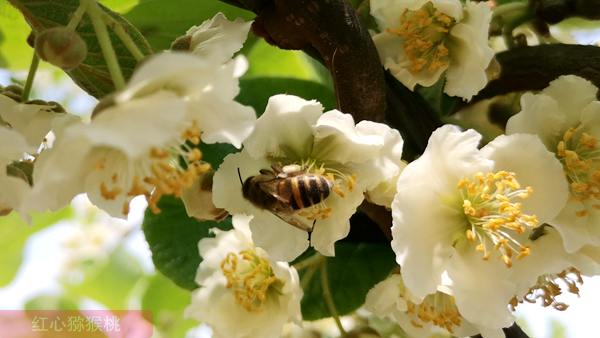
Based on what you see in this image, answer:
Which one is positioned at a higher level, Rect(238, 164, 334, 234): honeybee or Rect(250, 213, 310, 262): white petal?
Rect(238, 164, 334, 234): honeybee

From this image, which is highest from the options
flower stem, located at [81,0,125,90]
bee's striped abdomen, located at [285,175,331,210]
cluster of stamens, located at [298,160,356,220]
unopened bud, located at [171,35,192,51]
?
flower stem, located at [81,0,125,90]

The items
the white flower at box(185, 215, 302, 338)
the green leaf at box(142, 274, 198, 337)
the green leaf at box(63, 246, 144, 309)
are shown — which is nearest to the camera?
the white flower at box(185, 215, 302, 338)

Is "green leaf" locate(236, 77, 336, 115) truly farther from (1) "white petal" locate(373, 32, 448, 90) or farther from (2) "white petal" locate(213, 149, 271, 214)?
(2) "white petal" locate(213, 149, 271, 214)

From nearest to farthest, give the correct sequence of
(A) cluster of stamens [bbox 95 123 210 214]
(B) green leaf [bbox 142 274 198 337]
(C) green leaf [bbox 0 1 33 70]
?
(A) cluster of stamens [bbox 95 123 210 214]
(C) green leaf [bbox 0 1 33 70]
(B) green leaf [bbox 142 274 198 337]

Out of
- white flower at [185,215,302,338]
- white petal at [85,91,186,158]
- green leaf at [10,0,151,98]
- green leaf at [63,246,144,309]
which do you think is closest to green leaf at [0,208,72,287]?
green leaf at [63,246,144,309]

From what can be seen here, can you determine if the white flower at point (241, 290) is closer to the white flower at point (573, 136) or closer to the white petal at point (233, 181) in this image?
the white petal at point (233, 181)

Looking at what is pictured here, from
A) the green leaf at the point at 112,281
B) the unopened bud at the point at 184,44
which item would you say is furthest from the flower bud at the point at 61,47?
the green leaf at the point at 112,281

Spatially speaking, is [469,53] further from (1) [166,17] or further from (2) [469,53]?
(1) [166,17]

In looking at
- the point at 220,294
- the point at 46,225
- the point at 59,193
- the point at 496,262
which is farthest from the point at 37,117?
the point at 46,225
